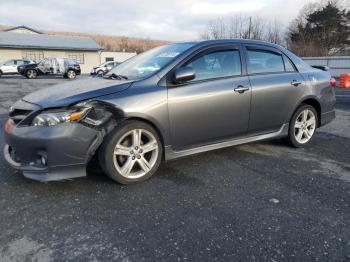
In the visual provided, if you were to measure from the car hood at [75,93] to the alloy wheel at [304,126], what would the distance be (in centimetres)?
277

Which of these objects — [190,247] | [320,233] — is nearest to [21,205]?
[190,247]

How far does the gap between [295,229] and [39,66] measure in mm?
24648

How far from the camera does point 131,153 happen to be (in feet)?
10.7

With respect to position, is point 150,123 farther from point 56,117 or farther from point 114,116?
point 56,117

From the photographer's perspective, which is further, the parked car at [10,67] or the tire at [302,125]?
the parked car at [10,67]

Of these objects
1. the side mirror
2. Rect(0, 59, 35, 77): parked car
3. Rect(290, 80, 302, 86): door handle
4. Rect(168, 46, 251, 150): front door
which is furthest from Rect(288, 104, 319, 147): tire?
Rect(0, 59, 35, 77): parked car

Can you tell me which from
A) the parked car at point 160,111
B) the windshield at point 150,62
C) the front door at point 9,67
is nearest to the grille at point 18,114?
the parked car at point 160,111

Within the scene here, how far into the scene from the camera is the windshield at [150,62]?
3569 millimetres

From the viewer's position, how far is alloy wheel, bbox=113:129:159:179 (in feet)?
10.5

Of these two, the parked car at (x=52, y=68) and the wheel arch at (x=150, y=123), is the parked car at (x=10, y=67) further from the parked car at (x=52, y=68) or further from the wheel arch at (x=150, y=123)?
the wheel arch at (x=150, y=123)

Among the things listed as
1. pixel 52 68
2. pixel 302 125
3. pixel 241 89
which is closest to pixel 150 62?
Answer: pixel 241 89

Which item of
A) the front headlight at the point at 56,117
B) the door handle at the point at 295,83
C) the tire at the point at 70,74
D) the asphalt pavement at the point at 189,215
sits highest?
the tire at the point at 70,74

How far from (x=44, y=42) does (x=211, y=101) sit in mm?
41044

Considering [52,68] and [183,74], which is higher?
[52,68]
